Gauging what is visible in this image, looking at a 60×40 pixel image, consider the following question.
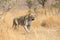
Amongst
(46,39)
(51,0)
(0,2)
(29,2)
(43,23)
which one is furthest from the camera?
(51,0)

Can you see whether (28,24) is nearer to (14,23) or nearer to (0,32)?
(14,23)

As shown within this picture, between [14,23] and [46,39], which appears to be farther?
[14,23]

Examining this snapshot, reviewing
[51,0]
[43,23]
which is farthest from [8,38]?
[51,0]

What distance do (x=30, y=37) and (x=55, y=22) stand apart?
5.89 m

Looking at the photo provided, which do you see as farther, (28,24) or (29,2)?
(29,2)

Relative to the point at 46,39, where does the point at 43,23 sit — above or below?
below

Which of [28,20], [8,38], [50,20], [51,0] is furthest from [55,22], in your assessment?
[51,0]

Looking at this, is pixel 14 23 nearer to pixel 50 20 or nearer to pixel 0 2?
pixel 50 20

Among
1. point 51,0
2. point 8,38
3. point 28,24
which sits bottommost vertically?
point 51,0

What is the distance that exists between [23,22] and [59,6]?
12.4 meters

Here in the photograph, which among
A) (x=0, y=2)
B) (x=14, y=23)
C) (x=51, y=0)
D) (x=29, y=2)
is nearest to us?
(x=14, y=23)

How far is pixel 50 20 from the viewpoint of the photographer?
1638 cm

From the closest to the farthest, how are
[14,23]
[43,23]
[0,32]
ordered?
[0,32]
[14,23]
[43,23]

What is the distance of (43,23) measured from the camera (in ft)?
51.2
